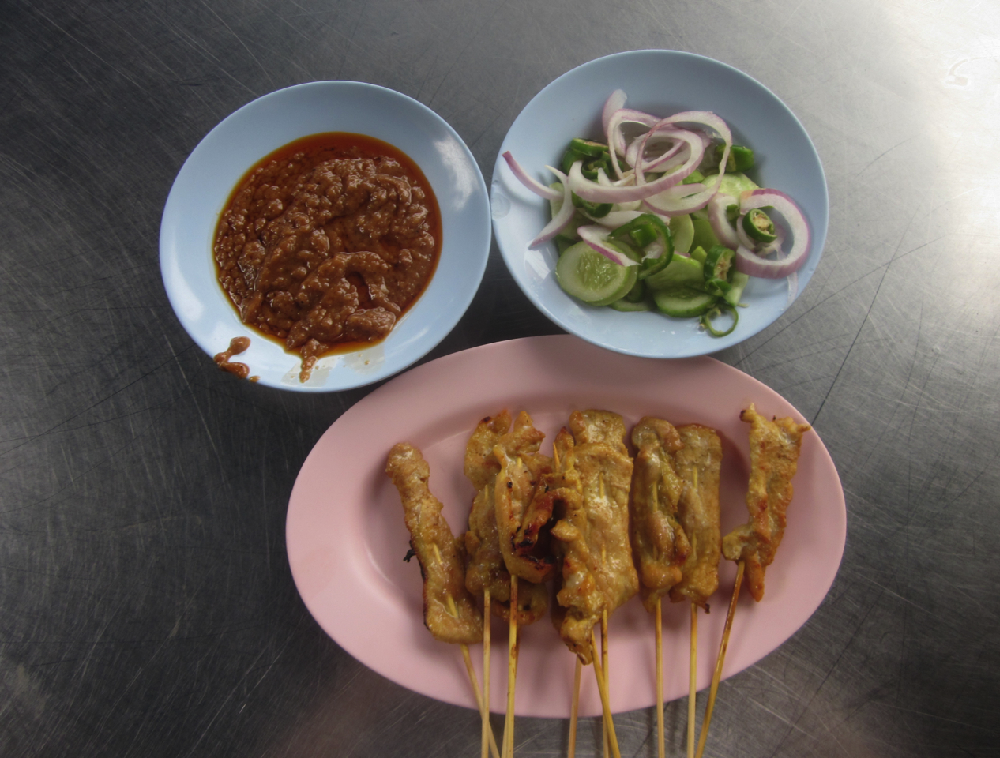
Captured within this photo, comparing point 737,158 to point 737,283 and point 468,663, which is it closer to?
point 737,283

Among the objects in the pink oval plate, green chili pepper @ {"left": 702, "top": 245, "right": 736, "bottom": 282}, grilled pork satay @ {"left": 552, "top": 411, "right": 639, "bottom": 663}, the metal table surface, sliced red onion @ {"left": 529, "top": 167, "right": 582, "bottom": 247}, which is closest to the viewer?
grilled pork satay @ {"left": 552, "top": 411, "right": 639, "bottom": 663}

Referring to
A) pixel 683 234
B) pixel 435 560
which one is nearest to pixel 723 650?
pixel 435 560

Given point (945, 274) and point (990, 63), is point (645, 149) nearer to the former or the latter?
point (945, 274)

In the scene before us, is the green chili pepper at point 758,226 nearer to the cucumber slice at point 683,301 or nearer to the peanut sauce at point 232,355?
the cucumber slice at point 683,301

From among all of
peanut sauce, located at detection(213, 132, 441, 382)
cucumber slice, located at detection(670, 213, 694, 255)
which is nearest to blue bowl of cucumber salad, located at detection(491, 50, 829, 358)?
cucumber slice, located at detection(670, 213, 694, 255)

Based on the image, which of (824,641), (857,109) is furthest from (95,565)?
(857,109)

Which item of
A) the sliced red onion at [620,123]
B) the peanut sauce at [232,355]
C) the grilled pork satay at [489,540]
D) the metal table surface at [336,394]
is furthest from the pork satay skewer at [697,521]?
the peanut sauce at [232,355]

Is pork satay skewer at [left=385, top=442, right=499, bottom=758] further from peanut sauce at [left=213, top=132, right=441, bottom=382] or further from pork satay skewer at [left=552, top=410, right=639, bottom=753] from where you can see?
peanut sauce at [left=213, top=132, right=441, bottom=382]
